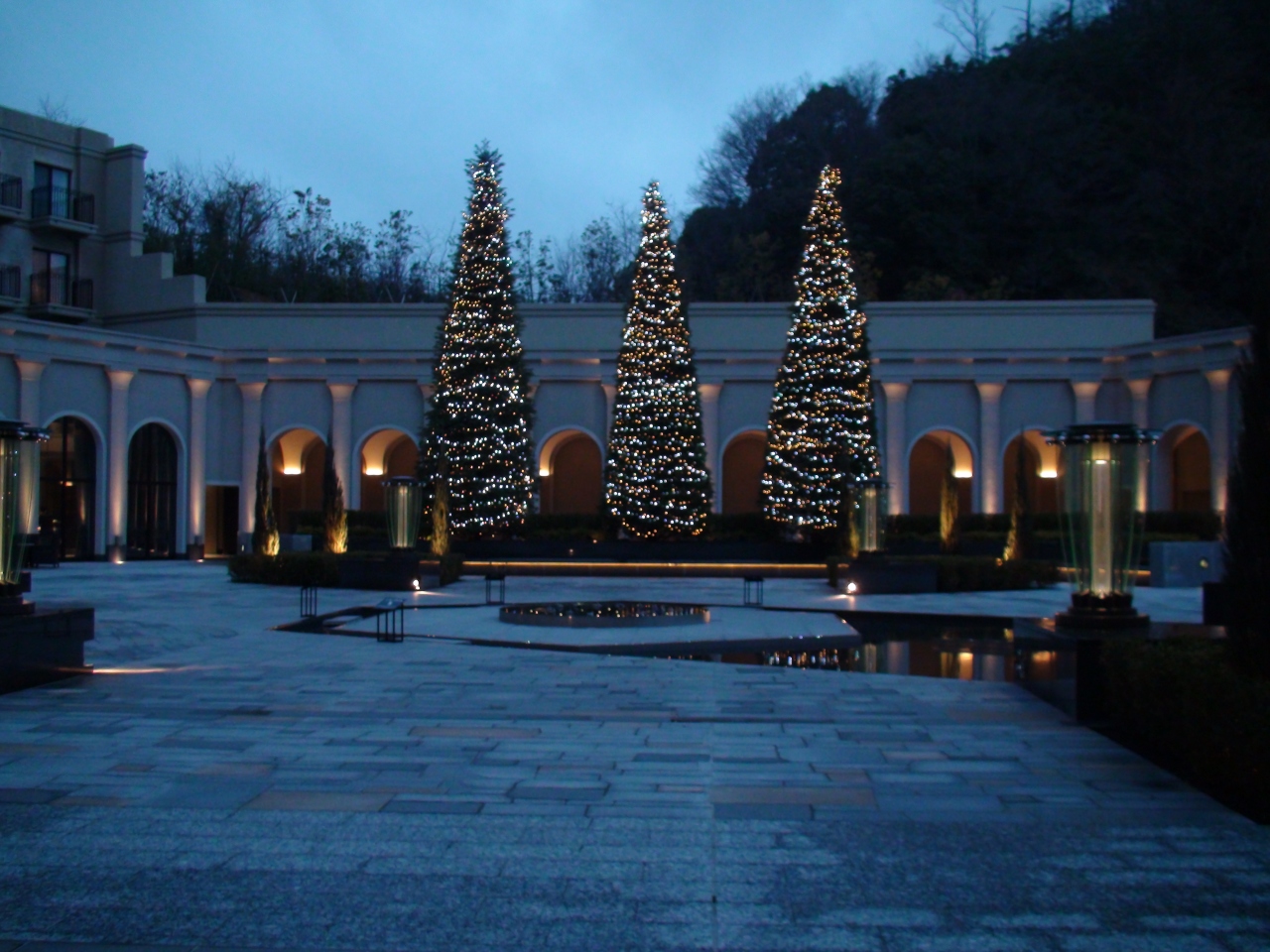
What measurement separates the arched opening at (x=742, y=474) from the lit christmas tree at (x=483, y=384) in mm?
10133

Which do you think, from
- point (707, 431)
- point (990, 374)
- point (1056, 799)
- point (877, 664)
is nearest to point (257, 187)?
point (707, 431)

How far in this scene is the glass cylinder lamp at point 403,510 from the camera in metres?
23.8

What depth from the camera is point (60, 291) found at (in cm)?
3731

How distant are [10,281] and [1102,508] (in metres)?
36.4

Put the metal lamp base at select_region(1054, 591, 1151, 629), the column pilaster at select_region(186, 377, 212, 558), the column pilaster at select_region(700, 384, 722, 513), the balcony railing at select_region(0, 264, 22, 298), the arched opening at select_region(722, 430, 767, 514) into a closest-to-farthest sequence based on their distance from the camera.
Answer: the metal lamp base at select_region(1054, 591, 1151, 629) < the column pilaster at select_region(186, 377, 212, 558) < the column pilaster at select_region(700, 384, 722, 513) < the balcony railing at select_region(0, 264, 22, 298) < the arched opening at select_region(722, 430, 767, 514)

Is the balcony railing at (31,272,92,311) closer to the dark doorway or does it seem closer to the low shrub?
the dark doorway

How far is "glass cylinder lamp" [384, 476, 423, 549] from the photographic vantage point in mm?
23766

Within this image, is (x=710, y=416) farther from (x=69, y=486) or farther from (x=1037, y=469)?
(x=69, y=486)

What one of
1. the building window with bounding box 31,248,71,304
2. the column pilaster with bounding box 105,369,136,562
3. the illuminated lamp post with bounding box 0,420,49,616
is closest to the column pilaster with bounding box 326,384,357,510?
the column pilaster with bounding box 105,369,136,562

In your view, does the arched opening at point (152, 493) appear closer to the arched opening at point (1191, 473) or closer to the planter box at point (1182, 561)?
the planter box at point (1182, 561)

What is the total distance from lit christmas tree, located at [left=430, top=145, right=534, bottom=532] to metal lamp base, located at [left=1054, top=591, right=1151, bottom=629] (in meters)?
23.0

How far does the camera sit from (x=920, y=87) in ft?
197

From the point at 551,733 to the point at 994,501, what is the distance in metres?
28.9

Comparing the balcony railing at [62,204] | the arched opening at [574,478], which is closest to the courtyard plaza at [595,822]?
the arched opening at [574,478]
